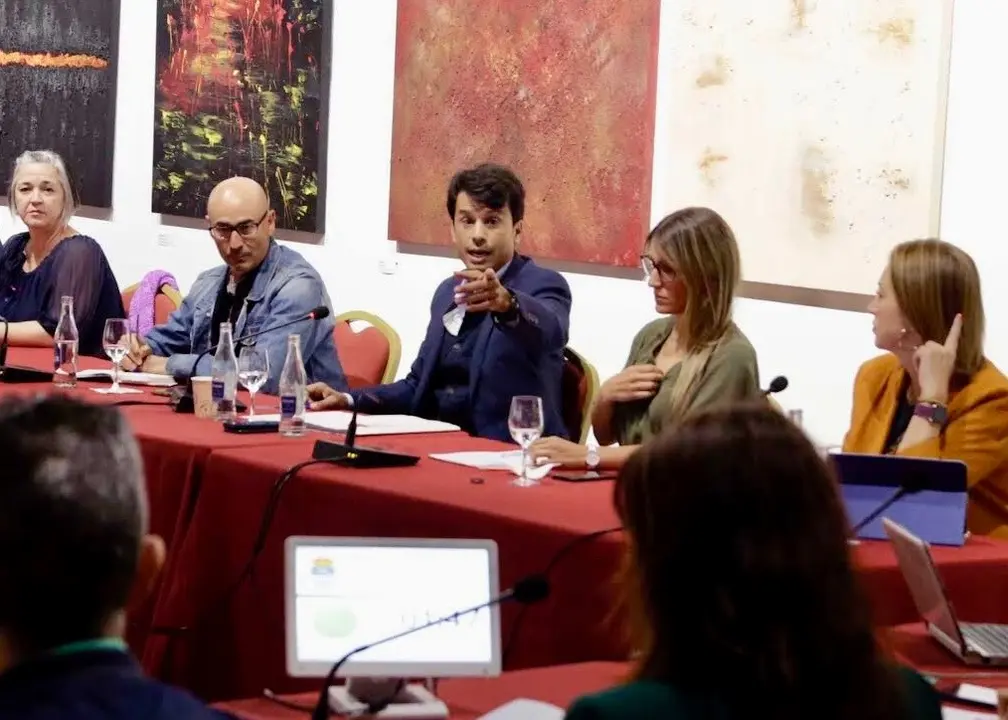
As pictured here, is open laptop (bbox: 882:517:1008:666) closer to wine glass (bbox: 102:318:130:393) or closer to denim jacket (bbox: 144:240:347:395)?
denim jacket (bbox: 144:240:347:395)

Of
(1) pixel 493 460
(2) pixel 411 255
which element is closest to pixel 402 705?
(1) pixel 493 460

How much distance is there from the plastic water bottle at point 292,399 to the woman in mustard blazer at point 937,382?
1.20 m

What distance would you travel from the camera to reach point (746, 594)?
137 centimetres

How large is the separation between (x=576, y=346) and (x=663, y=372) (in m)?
1.61

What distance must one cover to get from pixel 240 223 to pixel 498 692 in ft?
8.96

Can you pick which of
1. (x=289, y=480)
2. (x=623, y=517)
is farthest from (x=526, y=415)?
(x=623, y=517)

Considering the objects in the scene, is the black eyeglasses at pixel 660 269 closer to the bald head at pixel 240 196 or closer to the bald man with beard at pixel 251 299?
the bald man with beard at pixel 251 299

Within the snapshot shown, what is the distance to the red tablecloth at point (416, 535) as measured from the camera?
2.57 m

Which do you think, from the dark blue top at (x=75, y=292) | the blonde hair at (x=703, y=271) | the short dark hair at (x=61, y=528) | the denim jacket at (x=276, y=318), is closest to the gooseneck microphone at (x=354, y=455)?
the blonde hair at (x=703, y=271)

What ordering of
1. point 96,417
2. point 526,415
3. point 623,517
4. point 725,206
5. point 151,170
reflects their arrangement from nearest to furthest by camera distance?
point 96,417
point 623,517
point 526,415
point 725,206
point 151,170

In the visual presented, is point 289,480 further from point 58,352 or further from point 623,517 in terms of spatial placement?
point 623,517

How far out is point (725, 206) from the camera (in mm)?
4707

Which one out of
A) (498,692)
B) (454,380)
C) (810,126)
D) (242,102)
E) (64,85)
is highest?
(64,85)

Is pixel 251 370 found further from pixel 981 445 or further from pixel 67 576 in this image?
pixel 67 576
